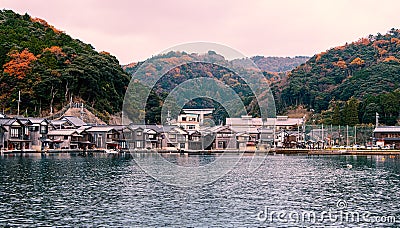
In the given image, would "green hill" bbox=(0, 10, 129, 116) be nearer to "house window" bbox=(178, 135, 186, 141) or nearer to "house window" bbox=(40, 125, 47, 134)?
"house window" bbox=(40, 125, 47, 134)

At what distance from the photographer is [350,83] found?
81.1m

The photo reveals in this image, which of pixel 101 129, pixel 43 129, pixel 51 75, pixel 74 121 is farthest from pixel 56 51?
pixel 43 129

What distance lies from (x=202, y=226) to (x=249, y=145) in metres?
45.5

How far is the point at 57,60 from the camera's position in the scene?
68.2 metres

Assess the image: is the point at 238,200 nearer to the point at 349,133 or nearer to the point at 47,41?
the point at 349,133

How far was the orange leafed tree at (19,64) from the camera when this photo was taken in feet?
212

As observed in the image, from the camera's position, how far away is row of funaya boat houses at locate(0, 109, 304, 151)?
54.2 m

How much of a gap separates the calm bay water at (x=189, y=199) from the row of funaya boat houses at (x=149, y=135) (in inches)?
915

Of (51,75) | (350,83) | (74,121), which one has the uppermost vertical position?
(350,83)

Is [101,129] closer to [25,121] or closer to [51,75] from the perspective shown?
[25,121]

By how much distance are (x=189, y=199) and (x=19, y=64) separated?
49295 mm

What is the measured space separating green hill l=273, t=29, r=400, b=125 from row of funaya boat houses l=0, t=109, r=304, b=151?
9904mm

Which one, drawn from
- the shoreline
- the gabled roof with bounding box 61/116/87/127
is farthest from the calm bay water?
the gabled roof with bounding box 61/116/87/127

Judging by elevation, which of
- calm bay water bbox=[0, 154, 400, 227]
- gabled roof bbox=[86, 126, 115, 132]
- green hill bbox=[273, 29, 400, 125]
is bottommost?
Result: calm bay water bbox=[0, 154, 400, 227]
